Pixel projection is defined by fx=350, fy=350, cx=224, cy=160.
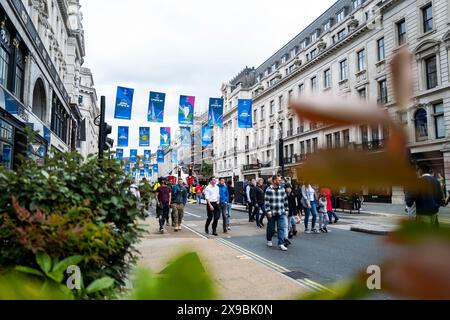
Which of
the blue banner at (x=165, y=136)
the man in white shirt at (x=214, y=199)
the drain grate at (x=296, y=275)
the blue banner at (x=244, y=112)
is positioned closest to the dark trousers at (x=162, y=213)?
the man in white shirt at (x=214, y=199)

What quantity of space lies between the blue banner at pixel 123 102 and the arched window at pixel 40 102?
256 inches

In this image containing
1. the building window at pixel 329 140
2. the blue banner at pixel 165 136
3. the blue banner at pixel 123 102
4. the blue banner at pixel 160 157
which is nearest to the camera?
the building window at pixel 329 140

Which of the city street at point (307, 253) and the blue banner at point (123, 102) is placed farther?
the blue banner at point (123, 102)

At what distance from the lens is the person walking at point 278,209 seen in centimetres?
690

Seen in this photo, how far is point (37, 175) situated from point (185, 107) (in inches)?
664

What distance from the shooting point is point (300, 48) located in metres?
40.6

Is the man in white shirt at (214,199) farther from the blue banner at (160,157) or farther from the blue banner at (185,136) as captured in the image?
the blue banner at (160,157)

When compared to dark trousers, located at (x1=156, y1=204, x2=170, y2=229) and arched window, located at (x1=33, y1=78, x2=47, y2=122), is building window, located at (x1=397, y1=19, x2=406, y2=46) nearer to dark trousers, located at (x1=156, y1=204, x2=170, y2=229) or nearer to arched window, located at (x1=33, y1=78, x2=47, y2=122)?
dark trousers, located at (x1=156, y1=204, x2=170, y2=229)

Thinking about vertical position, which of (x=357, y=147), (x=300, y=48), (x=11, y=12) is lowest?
(x=357, y=147)

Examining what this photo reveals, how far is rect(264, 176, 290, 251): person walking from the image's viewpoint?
690 cm
